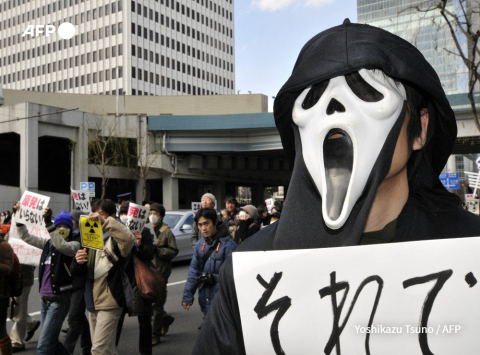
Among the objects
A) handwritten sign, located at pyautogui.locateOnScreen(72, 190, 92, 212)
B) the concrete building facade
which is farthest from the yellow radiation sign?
the concrete building facade

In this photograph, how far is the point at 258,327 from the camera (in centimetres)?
138

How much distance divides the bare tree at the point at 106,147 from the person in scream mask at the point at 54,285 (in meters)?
28.1

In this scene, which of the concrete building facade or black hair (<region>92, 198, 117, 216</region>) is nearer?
black hair (<region>92, 198, 117, 216</region>)

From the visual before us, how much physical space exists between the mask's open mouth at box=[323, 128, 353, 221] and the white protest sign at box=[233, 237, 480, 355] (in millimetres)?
113

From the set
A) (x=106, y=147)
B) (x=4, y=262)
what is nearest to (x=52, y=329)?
(x=4, y=262)

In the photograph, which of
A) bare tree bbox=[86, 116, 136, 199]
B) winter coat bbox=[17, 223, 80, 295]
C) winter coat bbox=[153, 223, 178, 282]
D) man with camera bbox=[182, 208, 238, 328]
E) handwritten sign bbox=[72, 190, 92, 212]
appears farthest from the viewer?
bare tree bbox=[86, 116, 136, 199]

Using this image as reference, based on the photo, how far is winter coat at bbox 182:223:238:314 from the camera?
6363 mm

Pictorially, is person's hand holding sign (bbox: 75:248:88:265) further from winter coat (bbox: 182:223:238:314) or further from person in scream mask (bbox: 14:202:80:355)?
winter coat (bbox: 182:223:238:314)

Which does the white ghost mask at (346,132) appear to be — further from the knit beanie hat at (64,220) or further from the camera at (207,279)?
the knit beanie hat at (64,220)

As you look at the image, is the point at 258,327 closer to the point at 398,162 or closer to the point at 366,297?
the point at 366,297

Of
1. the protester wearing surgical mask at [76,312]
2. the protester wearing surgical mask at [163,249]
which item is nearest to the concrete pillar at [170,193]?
the protester wearing surgical mask at [163,249]

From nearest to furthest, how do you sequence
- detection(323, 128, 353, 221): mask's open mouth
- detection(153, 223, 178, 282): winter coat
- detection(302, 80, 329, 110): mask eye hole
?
detection(323, 128, 353, 221): mask's open mouth, detection(302, 80, 329, 110): mask eye hole, detection(153, 223, 178, 282): winter coat

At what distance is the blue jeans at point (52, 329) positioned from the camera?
5.54 metres

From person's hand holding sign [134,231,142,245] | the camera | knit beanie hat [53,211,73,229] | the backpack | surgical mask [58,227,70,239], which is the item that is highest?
knit beanie hat [53,211,73,229]
